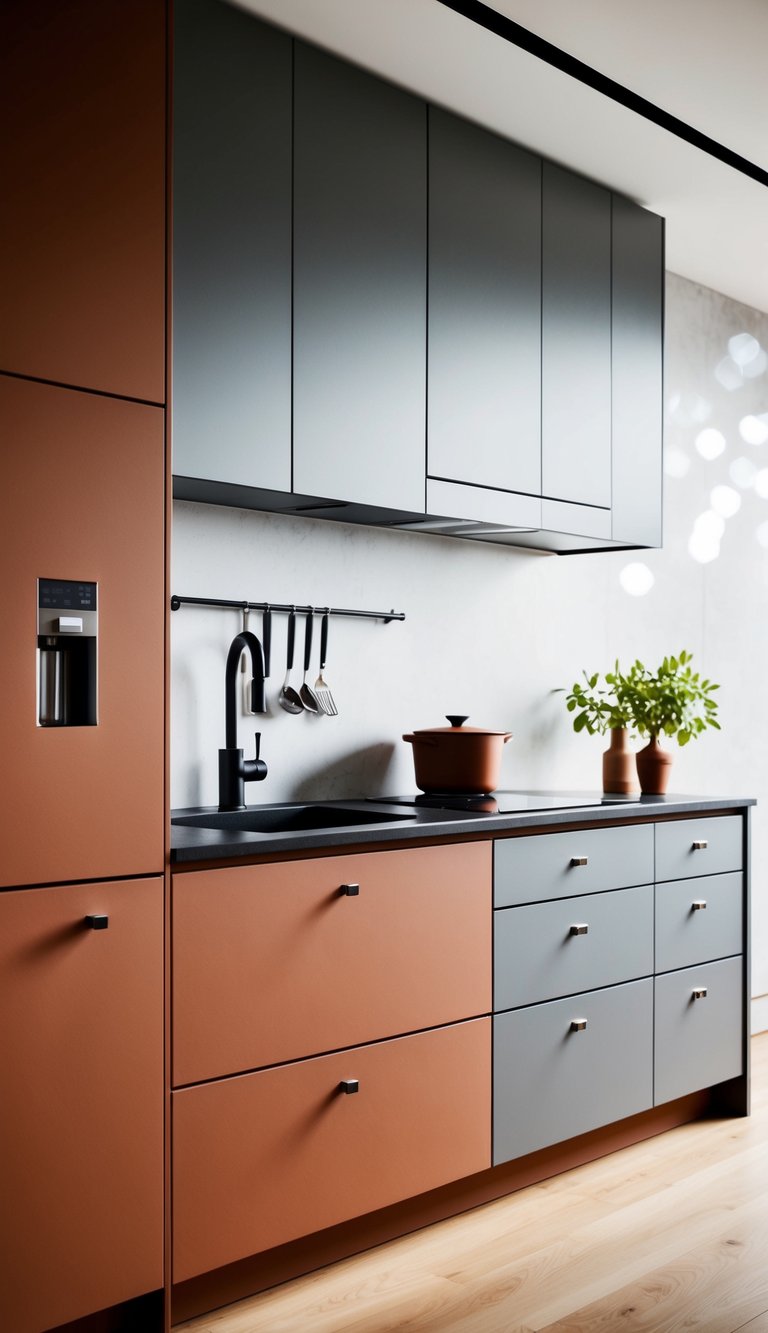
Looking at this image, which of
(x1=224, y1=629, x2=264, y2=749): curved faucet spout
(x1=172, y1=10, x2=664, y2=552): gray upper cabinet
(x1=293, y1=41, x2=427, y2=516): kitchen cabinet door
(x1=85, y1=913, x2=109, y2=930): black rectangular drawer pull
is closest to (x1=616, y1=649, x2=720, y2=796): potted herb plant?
(x1=172, y1=10, x2=664, y2=552): gray upper cabinet

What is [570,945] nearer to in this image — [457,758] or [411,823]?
[457,758]

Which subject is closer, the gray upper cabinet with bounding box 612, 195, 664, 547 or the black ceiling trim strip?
the black ceiling trim strip

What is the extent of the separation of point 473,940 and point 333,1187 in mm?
585

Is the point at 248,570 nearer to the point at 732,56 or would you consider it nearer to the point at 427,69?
the point at 427,69

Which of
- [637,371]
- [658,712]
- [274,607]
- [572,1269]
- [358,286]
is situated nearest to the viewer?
[572,1269]

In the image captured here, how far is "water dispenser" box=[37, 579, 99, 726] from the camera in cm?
199

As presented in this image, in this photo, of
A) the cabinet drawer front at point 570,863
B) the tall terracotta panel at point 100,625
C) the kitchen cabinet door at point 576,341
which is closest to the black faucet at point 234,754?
the cabinet drawer front at point 570,863

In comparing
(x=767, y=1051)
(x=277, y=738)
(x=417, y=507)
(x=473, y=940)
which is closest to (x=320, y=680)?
(x=277, y=738)

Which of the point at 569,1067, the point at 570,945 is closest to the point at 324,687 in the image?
the point at 570,945

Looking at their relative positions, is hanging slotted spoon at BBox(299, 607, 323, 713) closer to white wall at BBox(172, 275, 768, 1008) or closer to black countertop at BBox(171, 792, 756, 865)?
white wall at BBox(172, 275, 768, 1008)

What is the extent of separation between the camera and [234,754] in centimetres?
279

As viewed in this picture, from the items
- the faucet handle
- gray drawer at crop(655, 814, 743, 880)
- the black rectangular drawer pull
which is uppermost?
the faucet handle

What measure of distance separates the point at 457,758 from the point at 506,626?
724 mm

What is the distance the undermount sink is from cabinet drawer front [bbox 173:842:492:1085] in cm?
19
